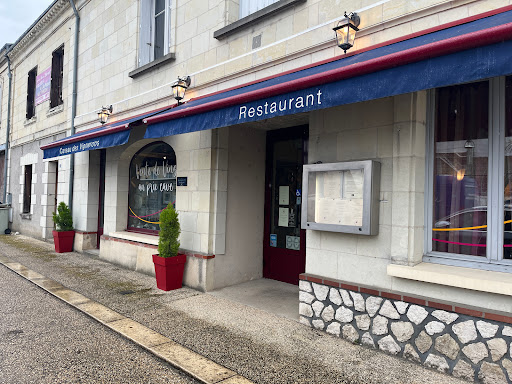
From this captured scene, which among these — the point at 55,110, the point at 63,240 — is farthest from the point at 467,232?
the point at 55,110

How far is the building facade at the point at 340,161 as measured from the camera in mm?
3150

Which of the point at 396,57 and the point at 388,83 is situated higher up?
the point at 396,57

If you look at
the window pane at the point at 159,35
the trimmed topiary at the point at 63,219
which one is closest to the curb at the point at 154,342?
the trimmed topiary at the point at 63,219

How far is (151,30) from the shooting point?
7.99 metres

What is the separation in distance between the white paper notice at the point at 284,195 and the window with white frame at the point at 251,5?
294cm

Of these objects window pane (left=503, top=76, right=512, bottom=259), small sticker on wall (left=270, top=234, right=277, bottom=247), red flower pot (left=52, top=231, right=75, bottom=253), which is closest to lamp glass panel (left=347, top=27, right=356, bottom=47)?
window pane (left=503, top=76, right=512, bottom=259)

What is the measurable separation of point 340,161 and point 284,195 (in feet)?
7.56

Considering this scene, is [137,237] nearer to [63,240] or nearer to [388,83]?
[63,240]

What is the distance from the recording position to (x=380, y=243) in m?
3.83

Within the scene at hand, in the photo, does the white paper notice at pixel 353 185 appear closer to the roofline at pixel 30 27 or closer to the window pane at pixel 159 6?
the window pane at pixel 159 6

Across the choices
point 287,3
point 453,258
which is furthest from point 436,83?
point 287,3

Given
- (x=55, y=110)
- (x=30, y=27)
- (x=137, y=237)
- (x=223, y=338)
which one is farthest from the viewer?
(x=30, y=27)

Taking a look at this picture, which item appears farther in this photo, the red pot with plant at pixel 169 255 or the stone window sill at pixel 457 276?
the red pot with plant at pixel 169 255

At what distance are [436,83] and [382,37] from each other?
153cm
